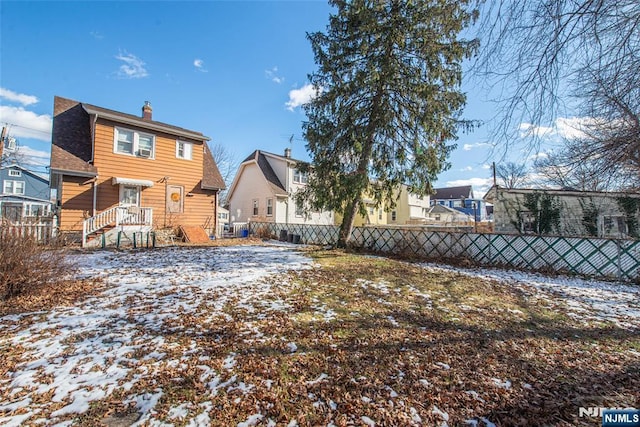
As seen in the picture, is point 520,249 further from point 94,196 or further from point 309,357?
point 94,196

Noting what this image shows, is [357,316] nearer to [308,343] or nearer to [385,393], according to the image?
[308,343]

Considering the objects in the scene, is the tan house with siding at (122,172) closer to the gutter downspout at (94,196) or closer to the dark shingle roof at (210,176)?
the gutter downspout at (94,196)

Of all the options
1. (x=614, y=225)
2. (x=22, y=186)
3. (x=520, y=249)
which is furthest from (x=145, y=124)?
(x=22, y=186)

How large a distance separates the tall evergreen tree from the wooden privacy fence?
2.34m

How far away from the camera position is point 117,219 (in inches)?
456

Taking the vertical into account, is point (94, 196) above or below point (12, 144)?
below

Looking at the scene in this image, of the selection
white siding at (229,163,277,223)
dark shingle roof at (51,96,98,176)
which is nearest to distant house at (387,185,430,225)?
white siding at (229,163,277,223)

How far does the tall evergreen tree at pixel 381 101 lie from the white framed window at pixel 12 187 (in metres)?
33.2

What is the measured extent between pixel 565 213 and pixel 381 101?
13156 mm

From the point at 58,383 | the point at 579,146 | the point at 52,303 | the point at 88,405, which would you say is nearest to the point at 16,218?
the point at 52,303

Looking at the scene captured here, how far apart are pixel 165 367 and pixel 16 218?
204 inches

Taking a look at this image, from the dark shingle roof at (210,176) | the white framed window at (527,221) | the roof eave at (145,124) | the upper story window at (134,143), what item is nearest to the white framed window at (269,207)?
the dark shingle roof at (210,176)

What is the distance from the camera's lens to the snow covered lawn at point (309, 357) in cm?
241

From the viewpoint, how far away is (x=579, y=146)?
4031mm
